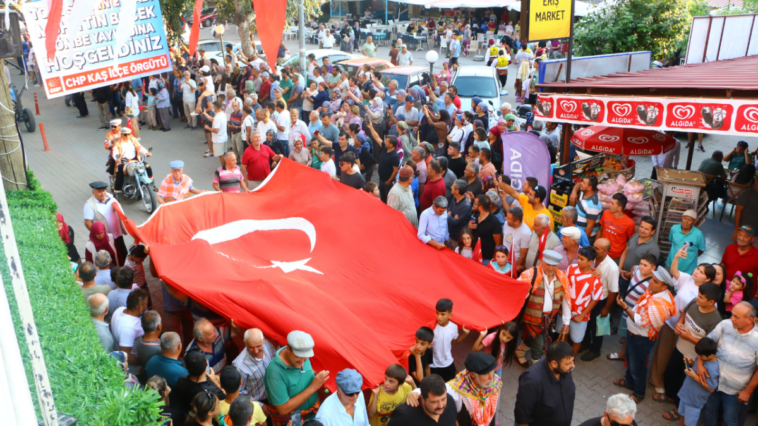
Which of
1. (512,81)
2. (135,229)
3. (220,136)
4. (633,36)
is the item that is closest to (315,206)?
(135,229)

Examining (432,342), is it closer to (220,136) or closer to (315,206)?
(315,206)

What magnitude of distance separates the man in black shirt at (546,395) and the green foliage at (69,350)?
284cm

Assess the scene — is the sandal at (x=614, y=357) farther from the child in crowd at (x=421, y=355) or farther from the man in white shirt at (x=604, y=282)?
the child in crowd at (x=421, y=355)

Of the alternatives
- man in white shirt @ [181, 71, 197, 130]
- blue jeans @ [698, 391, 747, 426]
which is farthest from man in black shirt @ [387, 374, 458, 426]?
man in white shirt @ [181, 71, 197, 130]

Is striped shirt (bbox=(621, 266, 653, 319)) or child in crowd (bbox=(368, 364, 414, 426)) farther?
striped shirt (bbox=(621, 266, 653, 319))

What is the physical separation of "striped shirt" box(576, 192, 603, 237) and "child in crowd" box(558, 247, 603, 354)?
1709mm

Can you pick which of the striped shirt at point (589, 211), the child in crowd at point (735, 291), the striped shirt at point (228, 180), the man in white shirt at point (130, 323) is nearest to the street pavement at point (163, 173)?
the child in crowd at point (735, 291)

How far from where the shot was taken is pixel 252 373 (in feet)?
17.2

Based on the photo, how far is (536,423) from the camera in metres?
4.90

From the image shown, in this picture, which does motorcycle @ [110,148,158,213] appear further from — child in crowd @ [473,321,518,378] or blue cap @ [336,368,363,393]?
blue cap @ [336,368,363,393]

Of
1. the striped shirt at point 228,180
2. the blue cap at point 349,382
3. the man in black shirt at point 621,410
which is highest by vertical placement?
the striped shirt at point 228,180

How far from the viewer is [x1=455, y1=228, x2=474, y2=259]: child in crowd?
7441 mm

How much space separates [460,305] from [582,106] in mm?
3642

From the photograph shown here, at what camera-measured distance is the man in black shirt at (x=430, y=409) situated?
432 cm
